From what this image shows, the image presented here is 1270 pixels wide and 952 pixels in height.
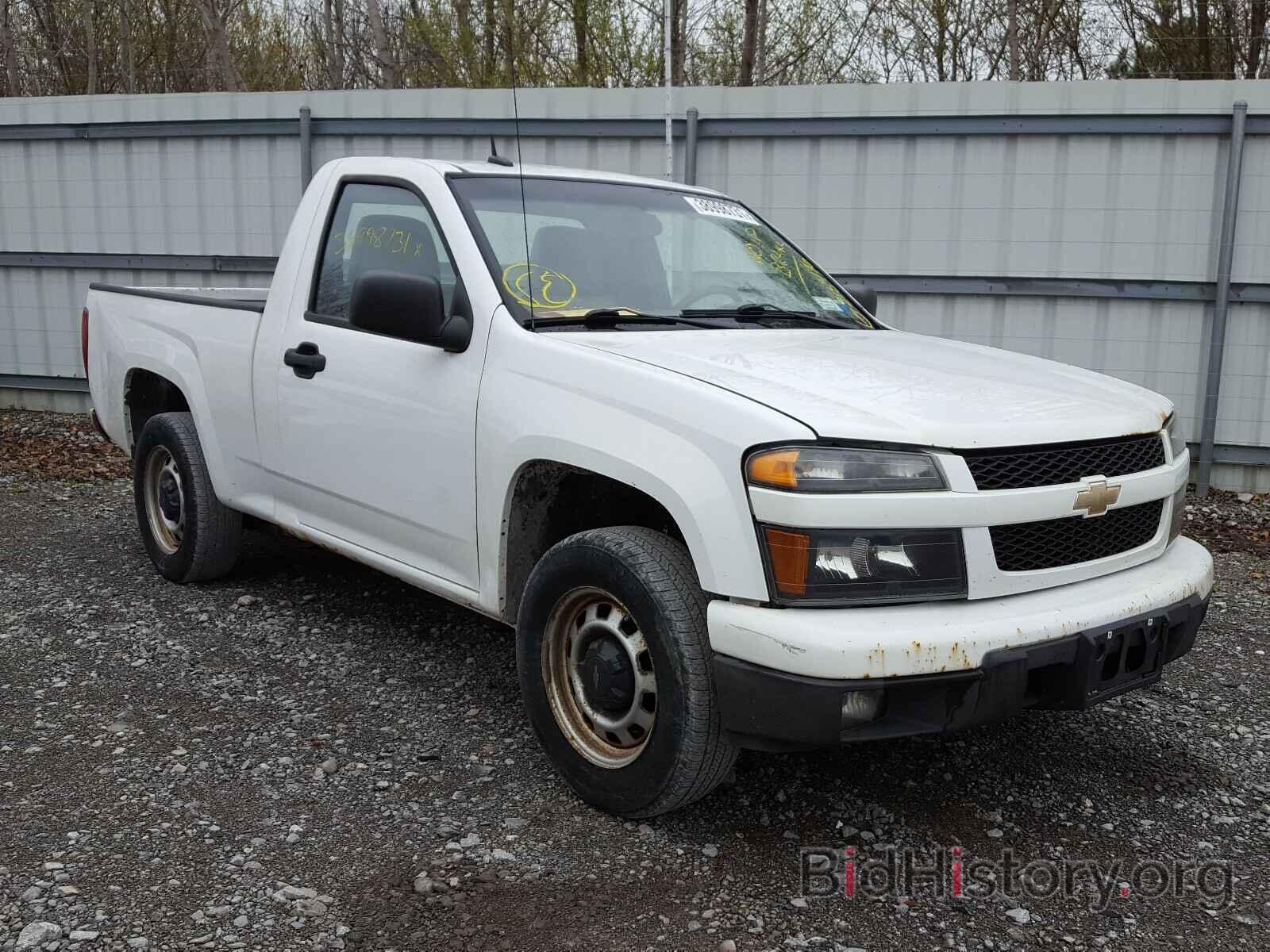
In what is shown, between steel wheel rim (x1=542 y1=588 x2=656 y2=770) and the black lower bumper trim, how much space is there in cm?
34

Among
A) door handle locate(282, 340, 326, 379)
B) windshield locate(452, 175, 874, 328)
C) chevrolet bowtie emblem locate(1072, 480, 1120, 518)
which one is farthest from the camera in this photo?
door handle locate(282, 340, 326, 379)

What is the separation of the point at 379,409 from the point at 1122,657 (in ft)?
7.85

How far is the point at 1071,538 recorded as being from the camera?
299cm

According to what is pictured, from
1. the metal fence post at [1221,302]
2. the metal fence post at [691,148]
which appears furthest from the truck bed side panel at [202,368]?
the metal fence post at [1221,302]

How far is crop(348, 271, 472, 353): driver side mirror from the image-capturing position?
11.5 feet

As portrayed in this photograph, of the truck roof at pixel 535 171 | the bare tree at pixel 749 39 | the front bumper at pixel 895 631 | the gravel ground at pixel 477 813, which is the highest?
the bare tree at pixel 749 39

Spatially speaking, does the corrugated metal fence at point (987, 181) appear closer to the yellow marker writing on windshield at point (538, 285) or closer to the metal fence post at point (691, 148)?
the metal fence post at point (691, 148)

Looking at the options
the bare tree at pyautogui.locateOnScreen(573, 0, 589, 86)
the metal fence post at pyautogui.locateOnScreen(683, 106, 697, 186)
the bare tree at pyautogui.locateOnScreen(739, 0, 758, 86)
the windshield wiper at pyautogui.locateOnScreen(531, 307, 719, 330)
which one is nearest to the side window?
the windshield wiper at pyautogui.locateOnScreen(531, 307, 719, 330)

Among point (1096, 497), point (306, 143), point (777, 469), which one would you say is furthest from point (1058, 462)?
point (306, 143)

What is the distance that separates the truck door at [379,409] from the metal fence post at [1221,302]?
18.9ft

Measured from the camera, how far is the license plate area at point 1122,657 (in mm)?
2844

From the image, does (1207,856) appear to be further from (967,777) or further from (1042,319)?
(1042,319)

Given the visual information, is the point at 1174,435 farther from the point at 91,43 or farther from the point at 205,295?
the point at 91,43

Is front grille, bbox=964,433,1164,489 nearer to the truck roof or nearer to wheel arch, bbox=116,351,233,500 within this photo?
the truck roof
